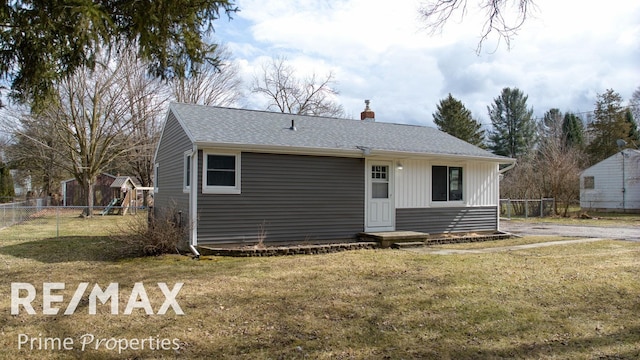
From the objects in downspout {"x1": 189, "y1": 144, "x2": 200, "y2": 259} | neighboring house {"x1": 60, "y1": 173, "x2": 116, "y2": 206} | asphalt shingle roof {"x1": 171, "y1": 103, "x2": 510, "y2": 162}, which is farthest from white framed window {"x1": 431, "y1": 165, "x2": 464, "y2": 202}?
neighboring house {"x1": 60, "y1": 173, "x2": 116, "y2": 206}

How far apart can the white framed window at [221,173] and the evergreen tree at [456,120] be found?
33.5 metres

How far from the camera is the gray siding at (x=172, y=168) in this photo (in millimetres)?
11398

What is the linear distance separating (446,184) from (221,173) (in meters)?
6.97

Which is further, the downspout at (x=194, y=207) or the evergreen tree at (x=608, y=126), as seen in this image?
the evergreen tree at (x=608, y=126)

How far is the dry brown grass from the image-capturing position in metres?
4.32

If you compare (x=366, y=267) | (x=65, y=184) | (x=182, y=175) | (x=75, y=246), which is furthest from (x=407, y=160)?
(x=65, y=184)

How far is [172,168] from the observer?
1263cm

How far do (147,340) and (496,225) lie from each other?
12.5m

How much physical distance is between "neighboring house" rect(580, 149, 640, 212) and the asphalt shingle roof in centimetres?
1929

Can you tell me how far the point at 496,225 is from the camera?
1438cm

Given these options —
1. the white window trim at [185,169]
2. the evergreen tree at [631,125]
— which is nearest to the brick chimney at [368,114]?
the white window trim at [185,169]

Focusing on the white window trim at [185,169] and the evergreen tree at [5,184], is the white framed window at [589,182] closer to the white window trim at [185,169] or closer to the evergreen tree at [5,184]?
the white window trim at [185,169]

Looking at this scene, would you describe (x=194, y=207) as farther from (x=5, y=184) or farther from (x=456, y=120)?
(x=456, y=120)

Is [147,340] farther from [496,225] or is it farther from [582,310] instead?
[496,225]
